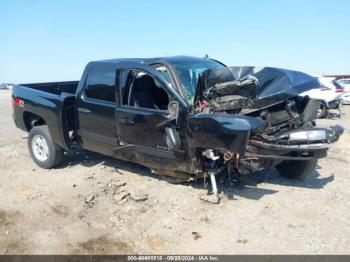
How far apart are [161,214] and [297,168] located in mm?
2397

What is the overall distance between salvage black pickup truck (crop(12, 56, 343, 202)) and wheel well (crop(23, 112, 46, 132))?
1.76 feet

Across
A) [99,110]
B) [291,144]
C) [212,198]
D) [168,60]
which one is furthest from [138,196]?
[291,144]

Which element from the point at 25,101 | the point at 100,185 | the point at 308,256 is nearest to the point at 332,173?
the point at 308,256

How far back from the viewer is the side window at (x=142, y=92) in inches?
219

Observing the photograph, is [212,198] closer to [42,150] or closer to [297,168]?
[297,168]

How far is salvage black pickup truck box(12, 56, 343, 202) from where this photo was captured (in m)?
4.61

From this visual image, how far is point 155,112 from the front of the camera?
510 cm

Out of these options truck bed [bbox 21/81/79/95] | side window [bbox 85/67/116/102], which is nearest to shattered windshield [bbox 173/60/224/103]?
side window [bbox 85/67/116/102]

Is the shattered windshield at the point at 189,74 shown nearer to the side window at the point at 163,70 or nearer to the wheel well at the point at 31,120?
the side window at the point at 163,70

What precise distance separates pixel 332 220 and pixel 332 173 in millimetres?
2061

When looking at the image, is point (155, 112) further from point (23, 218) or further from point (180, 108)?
point (23, 218)

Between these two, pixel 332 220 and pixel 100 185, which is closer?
pixel 332 220

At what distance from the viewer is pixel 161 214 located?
4781 millimetres

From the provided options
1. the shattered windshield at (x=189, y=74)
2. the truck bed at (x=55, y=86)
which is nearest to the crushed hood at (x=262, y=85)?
the shattered windshield at (x=189, y=74)
